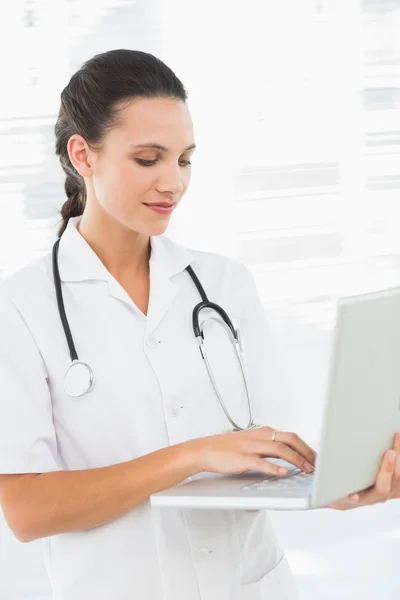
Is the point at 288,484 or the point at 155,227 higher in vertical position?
the point at 155,227

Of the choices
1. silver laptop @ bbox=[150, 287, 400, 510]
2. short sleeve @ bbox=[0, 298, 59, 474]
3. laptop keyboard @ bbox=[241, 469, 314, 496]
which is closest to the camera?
silver laptop @ bbox=[150, 287, 400, 510]

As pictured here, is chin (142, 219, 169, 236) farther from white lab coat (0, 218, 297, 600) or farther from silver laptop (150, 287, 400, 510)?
silver laptop (150, 287, 400, 510)

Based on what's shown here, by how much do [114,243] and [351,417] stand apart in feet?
2.16

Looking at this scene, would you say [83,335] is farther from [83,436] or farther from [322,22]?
[322,22]

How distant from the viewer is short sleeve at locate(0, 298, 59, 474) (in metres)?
1.30

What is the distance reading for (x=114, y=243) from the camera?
151 centimetres

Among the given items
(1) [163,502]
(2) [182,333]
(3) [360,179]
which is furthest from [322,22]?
(1) [163,502]

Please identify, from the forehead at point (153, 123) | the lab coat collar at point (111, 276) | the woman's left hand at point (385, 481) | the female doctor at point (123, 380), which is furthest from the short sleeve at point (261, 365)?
the woman's left hand at point (385, 481)

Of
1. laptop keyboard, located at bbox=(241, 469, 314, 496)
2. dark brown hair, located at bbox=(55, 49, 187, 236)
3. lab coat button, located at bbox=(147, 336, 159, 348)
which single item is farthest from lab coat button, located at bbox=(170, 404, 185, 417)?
dark brown hair, located at bbox=(55, 49, 187, 236)

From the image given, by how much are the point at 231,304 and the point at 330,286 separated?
1.28 metres

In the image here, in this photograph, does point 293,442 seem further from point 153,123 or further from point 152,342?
point 153,123

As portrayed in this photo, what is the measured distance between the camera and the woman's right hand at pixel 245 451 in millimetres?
1136

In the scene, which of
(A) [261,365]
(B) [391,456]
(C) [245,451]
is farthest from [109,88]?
(B) [391,456]

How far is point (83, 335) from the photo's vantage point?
1.40m
